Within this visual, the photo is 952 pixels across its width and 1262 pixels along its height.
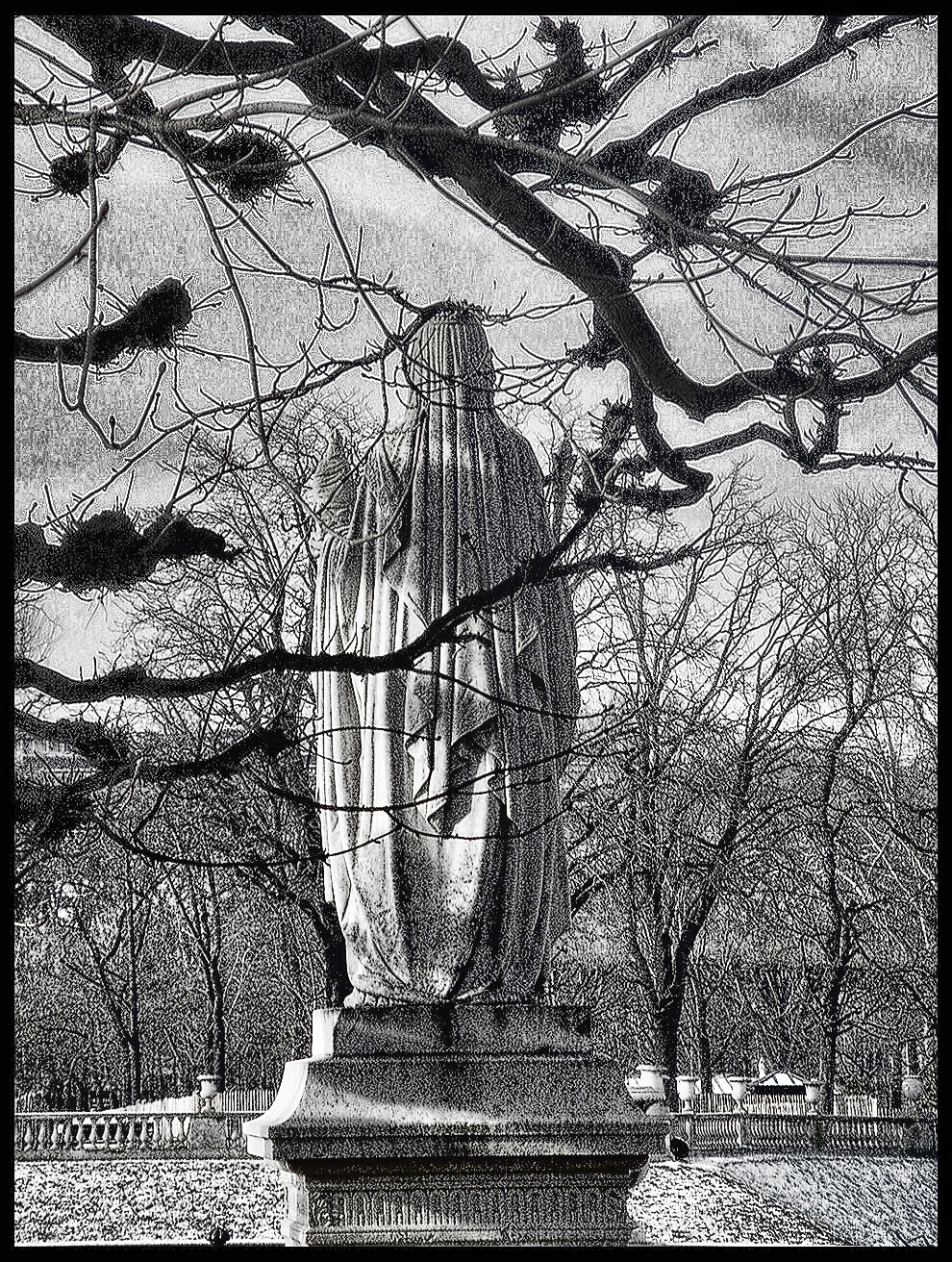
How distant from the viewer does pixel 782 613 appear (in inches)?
473

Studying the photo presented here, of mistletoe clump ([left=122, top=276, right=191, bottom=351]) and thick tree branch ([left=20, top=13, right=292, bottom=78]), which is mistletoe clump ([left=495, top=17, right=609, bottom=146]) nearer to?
thick tree branch ([left=20, top=13, right=292, bottom=78])

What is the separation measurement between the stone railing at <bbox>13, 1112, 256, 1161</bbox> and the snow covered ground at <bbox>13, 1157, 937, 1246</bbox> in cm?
95

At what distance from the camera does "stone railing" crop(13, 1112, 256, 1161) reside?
11.2 m

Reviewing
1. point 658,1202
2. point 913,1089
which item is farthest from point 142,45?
point 913,1089

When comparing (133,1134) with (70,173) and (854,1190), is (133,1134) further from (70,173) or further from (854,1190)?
(70,173)

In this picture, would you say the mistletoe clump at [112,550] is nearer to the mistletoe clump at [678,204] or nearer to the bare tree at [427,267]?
the bare tree at [427,267]

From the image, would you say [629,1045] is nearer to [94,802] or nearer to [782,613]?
[782,613]

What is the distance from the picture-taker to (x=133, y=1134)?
1219cm

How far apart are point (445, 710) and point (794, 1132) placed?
30.4 ft

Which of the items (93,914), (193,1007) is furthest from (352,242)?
(193,1007)

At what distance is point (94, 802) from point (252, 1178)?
15.3ft

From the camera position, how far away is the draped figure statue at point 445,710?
4727mm

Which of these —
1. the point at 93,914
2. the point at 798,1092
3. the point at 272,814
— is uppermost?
the point at 272,814

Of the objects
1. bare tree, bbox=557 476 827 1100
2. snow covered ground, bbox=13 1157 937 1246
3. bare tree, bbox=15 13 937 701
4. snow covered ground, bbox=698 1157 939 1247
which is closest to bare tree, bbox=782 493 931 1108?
bare tree, bbox=557 476 827 1100
